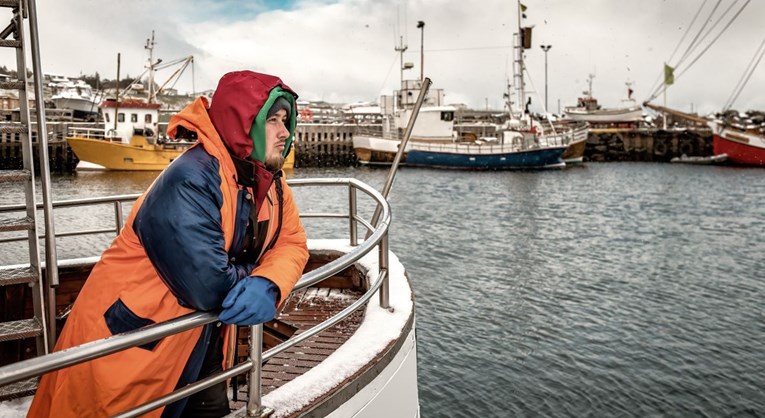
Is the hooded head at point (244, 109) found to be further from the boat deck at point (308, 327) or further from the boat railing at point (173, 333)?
the boat deck at point (308, 327)

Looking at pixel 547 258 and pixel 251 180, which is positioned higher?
pixel 251 180

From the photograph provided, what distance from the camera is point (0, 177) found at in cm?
273

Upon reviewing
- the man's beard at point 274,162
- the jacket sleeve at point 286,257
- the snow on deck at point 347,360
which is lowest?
the snow on deck at point 347,360

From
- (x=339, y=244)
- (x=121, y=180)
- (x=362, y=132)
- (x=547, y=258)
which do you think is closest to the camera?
(x=339, y=244)

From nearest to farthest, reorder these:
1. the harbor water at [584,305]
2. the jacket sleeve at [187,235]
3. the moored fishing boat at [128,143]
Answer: the jacket sleeve at [187,235] < the harbor water at [584,305] < the moored fishing boat at [128,143]

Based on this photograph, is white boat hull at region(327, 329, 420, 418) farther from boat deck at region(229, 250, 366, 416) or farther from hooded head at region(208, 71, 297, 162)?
hooded head at region(208, 71, 297, 162)

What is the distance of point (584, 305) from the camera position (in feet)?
43.0

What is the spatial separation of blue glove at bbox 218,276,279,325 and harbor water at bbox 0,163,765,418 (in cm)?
698

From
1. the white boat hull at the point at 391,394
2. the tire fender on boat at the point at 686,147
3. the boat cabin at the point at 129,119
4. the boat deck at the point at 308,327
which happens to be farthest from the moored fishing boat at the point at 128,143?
the tire fender on boat at the point at 686,147

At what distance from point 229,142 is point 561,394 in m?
8.07

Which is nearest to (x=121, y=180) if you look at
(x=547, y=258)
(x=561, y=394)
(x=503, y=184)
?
(x=503, y=184)

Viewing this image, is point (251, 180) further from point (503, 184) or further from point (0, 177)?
point (503, 184)

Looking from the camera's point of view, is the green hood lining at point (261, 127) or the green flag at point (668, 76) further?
the green flag at point (668, 76)

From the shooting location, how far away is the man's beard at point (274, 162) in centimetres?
225
